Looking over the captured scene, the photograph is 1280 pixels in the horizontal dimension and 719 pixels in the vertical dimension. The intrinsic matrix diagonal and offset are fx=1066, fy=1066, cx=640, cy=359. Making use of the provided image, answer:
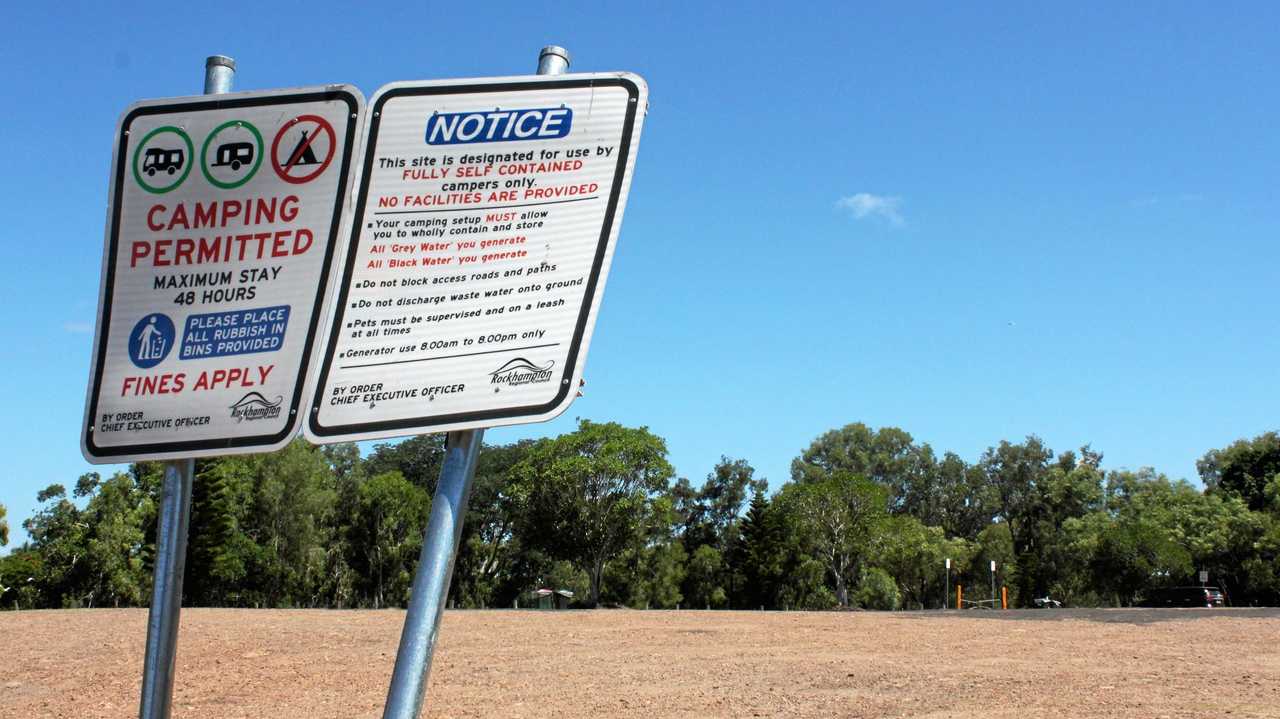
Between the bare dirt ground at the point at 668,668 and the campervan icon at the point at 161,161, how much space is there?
8.61 meters

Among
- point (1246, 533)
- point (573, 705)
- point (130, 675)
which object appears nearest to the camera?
point (573, 705)

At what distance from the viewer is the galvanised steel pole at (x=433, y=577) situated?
226cm

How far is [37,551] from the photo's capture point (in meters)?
50.2

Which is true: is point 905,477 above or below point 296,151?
above

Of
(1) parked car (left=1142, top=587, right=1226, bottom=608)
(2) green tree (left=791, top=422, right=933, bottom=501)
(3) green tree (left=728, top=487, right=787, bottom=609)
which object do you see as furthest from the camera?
(2) green tree (left=791, top=422, right=933, bottom=501)

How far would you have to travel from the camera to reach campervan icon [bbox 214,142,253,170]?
2.40 m

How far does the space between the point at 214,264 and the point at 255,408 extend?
1.12ft

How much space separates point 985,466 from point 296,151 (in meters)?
88.9

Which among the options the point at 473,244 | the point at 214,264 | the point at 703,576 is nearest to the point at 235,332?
the point at 214,264

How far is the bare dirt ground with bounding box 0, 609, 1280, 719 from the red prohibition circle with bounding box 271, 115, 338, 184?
8587mm

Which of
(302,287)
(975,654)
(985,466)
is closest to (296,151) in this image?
(302,287)

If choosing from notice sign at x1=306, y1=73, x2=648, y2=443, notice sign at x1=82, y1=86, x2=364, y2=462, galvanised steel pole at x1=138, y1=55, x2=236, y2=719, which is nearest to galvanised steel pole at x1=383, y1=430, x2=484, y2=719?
notice sign at x1=306, y1=73, x2=648, y2=443

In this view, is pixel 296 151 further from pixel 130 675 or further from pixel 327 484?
pixel 327 484

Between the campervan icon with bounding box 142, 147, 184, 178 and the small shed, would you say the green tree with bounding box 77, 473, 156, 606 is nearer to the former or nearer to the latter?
the small shed
